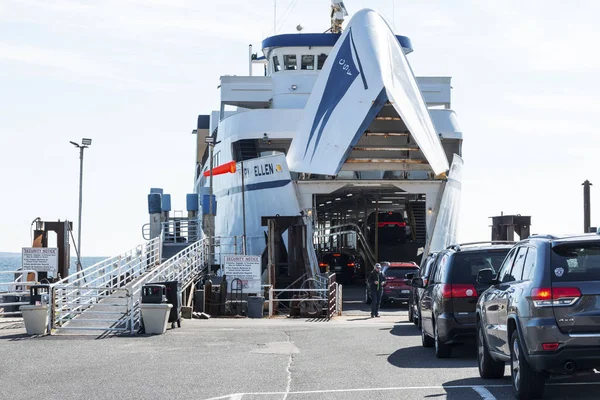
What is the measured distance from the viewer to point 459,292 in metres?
14.4

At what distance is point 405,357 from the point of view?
1469cm

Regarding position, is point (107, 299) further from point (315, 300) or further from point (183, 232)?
point (183, 232)

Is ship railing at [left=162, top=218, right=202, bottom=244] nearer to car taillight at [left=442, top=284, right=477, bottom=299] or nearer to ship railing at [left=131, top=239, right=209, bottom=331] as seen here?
ship railing at [left=131, top=239, right=209, bottom=331]

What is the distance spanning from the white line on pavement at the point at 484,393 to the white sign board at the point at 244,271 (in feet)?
59.6

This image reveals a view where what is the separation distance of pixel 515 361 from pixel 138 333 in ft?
37.0

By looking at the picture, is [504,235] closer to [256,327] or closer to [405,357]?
[256,327]

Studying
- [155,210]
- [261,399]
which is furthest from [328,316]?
[155,210]

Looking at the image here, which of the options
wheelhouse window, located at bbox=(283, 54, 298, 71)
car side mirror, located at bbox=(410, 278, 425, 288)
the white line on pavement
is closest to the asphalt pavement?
the white line on pavement

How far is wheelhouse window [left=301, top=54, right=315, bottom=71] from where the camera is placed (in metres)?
44.3

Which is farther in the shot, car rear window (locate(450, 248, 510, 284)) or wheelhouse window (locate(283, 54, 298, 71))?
wheelhouse window (locate(283, 54, 298, 71))

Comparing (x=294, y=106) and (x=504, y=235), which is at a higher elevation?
(x=294, y=106)

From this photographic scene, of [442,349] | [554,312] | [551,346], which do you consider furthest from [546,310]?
[442,349]

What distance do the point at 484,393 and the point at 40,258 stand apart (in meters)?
21.4

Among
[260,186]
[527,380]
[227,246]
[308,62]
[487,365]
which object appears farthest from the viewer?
[308,62]
